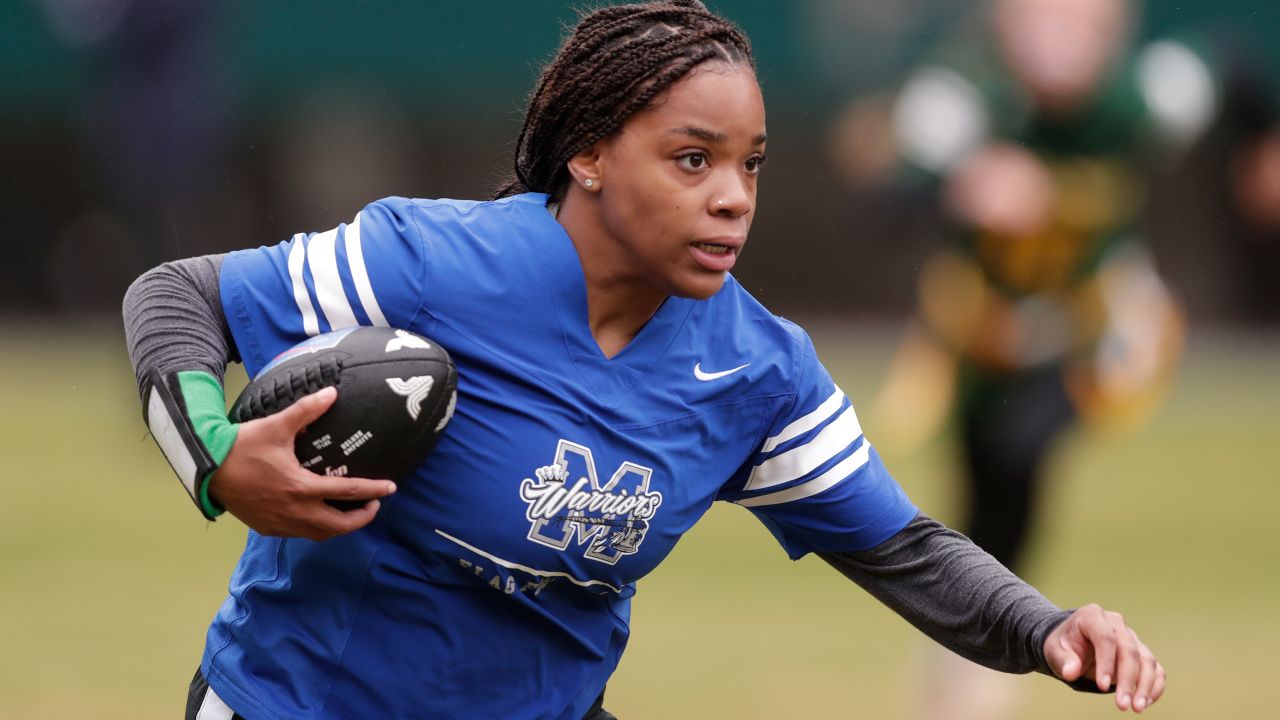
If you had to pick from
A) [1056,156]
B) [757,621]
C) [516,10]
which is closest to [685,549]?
[757,621]

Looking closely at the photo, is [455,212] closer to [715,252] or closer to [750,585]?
[715,252]

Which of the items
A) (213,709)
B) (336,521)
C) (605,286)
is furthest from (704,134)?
(213,709)

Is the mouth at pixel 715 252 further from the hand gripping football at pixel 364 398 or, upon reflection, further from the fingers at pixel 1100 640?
the fingers at pixel 1100 640

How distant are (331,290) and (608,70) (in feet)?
1.76

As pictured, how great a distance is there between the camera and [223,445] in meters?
2.43

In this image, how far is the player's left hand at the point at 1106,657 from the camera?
2551mm

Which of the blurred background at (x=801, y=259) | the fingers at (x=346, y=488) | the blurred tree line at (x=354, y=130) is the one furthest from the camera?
the blurred tree line at (x=354, y=130)

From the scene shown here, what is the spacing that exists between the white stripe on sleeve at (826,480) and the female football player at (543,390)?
10cm

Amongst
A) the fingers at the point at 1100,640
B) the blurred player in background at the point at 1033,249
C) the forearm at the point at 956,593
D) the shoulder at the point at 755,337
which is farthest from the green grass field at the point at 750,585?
the fingers at the point at 1100,640

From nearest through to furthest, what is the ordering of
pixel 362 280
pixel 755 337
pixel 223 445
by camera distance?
pixel 223 445
pixel 362 280
pixel 755 337

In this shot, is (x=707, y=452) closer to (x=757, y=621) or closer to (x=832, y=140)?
(x=757, y=621)

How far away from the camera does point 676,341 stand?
2.83 m

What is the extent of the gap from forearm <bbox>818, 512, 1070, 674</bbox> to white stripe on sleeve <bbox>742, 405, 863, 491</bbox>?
7.5 inches

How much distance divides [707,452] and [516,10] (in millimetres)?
8337
